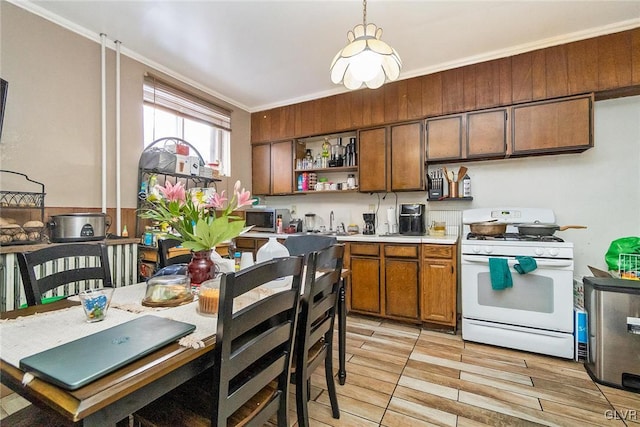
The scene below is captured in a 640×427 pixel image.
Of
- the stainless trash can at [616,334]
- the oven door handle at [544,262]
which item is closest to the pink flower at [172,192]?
the oven door handle at [544,262]

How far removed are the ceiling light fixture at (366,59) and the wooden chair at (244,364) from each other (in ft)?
4.53

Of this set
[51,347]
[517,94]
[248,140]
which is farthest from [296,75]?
[51,347]

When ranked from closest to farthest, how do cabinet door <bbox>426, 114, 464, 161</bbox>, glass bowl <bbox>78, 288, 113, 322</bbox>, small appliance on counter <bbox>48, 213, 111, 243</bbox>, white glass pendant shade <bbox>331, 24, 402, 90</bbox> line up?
1. glass bowl <bbox>78, 288, 113, 322</bbox>
2. white glass pendant shade <bbox>331, 24, 402, 90</bbox>
3. small appliance on counter <bbox>48, 213, 111, 243</bbox>
4. cabinet door <bbox>426, 114, 464, 161</bbox>

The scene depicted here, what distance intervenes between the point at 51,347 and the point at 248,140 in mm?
3833

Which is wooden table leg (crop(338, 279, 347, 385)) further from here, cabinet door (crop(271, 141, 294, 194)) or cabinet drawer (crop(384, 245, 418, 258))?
cabinet door (crop(271, 141, 294, 194))

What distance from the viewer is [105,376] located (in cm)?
65

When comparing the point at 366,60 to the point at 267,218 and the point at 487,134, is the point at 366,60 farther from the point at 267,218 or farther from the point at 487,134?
the point at 267,218

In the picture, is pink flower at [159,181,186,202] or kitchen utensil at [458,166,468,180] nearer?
pink flower at [159,181,186,202]

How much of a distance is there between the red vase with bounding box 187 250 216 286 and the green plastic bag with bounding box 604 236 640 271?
3074mm

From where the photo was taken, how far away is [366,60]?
5.99 feet

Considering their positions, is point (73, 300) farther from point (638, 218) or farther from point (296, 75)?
point (638, 218)

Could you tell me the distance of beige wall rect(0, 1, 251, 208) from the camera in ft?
7.05

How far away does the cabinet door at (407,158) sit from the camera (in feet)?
10.5

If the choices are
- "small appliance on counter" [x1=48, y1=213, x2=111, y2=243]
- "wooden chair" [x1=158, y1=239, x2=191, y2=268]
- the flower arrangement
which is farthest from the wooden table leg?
"small appliance on counter" [x1=48, y1=213, x2=111, y2=243]
